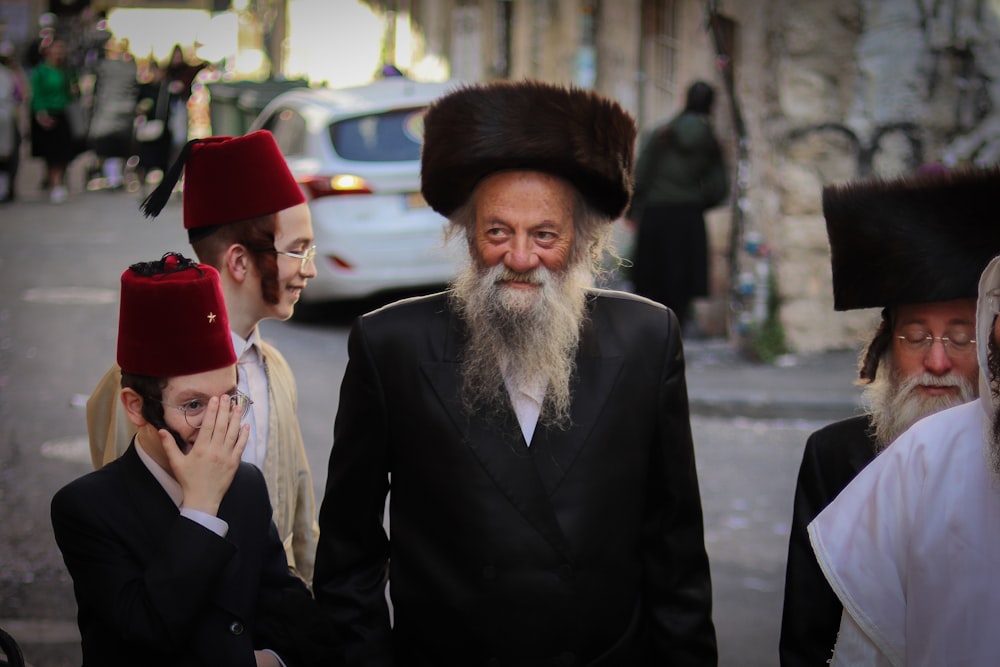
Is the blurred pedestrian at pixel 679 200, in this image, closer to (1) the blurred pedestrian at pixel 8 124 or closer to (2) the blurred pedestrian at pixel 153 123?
(1) the blurred pedestrian at pixel 8 124

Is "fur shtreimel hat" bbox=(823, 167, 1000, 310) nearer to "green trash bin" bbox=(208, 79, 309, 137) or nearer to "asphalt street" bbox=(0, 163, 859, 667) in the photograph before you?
"asphalt street" bbox=(0, 163, 859, 667)

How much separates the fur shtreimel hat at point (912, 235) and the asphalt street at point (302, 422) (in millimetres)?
2404

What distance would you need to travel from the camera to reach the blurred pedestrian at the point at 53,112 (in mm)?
19062

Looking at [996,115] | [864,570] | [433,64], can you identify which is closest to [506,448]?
[864,570]

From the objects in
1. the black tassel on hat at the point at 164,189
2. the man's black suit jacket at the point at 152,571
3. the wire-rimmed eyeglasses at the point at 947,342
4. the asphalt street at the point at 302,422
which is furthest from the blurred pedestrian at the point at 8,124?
the wire-rimmed eyeglasses at the point at 947,342

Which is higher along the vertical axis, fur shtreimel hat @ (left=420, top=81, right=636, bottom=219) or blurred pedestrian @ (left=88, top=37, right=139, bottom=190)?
blurred pedestrian @ (left=88, top=37, right=139, bottom=190)

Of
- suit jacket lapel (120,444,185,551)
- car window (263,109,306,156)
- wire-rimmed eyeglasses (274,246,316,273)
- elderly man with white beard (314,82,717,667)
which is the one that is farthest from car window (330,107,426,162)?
suit jacket lapel (120,444,185,551)

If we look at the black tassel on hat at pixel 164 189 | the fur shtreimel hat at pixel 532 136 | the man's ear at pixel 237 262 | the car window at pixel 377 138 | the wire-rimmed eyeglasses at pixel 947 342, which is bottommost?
the wire-rimmed eyeglasses at pixel 947 342

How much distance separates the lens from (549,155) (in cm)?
303

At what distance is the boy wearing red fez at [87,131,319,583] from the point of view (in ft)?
11.3

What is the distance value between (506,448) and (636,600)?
454 millimetres

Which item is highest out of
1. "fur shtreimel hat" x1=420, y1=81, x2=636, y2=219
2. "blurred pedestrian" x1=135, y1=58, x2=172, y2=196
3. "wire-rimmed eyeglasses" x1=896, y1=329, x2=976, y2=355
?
"blurred pedestrian" x1=135, y1=58, x2=172, y2=196

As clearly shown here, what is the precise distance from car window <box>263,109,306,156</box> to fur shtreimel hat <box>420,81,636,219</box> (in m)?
7.50

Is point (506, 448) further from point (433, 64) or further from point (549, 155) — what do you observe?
point (433, 64)
